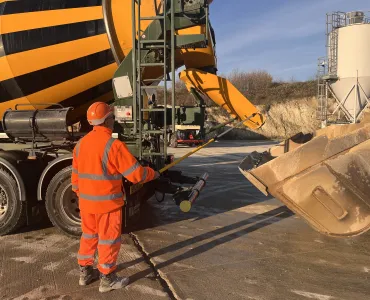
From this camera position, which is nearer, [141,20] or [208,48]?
[141,20]

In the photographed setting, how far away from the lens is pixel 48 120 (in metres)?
4.78

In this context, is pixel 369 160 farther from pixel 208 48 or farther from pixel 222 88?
pixel 208 48

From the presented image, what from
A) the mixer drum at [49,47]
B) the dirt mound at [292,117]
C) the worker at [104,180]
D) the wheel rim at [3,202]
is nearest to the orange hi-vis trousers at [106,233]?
the worker at [104,180]

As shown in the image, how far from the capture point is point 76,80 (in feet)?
16.9

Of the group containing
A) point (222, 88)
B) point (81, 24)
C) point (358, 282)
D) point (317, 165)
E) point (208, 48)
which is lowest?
point (358, 282)

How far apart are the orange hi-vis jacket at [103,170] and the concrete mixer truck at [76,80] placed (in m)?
1.34

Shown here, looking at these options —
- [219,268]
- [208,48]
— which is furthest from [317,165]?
[208,48]

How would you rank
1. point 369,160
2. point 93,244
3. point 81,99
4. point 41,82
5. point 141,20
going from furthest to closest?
1. point 81,99
2. point 41,82
3. point 141,20
4. point 369,160
5. point 93,244

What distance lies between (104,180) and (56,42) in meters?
2.75

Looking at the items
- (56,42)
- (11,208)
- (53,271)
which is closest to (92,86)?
(56,42)

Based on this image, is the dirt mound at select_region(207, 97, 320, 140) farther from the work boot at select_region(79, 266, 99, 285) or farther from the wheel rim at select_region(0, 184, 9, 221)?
the work boot at select_region(79, 266, 99, 285)

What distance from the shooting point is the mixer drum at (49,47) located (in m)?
4.82

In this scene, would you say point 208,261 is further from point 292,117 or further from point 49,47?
point 292,117

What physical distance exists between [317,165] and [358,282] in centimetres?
123
